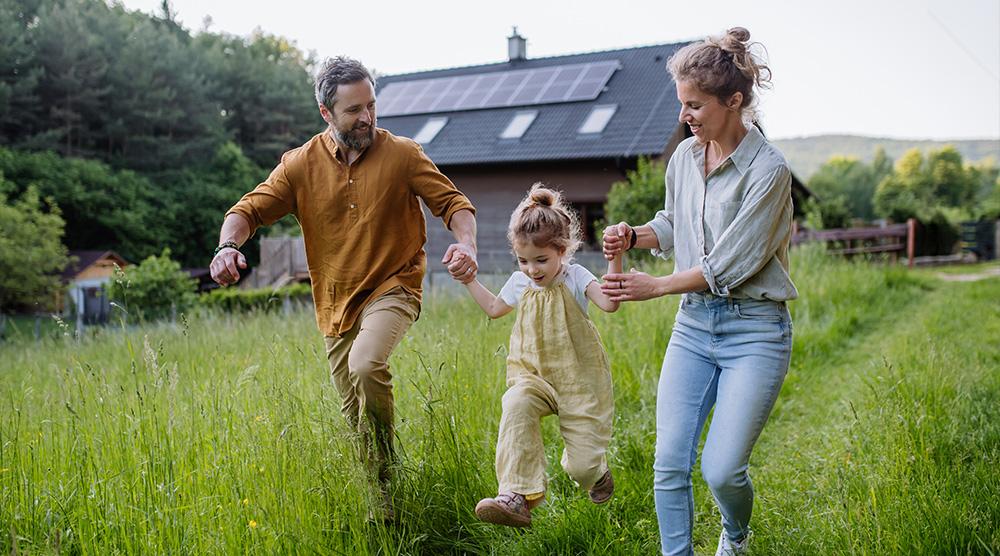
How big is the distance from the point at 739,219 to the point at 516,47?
2934 cm

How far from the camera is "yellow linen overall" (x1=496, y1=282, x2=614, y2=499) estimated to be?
3.40 metres

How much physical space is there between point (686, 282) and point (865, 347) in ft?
22.6

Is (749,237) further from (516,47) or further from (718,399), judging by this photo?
(516,47)

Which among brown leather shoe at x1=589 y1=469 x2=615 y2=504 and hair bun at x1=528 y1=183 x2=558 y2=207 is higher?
hair bun at x1=528 y1=183 x2=558 y2=207

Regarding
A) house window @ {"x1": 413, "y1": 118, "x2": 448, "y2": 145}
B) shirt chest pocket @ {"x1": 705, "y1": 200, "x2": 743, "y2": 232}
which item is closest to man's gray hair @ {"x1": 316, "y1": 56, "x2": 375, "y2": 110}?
shirt chest pocket @ {"x1": 705, "y1": 200, "x2": 743, "y2": 232}

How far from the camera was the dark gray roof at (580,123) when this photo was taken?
24891mm

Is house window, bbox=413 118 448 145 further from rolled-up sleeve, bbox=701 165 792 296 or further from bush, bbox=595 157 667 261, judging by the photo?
rolled-up sleeve, bbox=701 165 792 296

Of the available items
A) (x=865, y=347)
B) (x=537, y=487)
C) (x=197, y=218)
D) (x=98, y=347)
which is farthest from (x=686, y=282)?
(x=197, y=218)

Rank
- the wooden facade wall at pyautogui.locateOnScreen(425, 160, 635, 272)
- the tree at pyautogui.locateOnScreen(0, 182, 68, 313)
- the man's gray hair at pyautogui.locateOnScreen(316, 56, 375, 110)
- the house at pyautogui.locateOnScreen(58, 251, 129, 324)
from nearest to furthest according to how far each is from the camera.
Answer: the man's gray hair at pyautogui.locateOnScreen(316, 56, 375, 110), the wooden facade wall at pyautogui.locateOnScreen(425, 160, 635, 272), the house at pyautogui.locateOnScreen(58, 251, 129, 324), the tree at pyautogui.locateOnScreen(0, 182, 68, 313)

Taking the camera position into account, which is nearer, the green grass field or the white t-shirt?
the green grass field

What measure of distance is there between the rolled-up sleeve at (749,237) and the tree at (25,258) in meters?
30.5

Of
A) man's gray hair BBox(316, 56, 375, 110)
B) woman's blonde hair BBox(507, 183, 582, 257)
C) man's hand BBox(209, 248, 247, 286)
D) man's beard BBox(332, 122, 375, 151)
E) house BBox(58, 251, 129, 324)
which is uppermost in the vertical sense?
man's gray hair BBox(316, 56, 375, 110)

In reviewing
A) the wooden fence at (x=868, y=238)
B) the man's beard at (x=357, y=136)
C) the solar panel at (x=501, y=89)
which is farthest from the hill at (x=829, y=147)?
the man's beard at (x=357, y=136)

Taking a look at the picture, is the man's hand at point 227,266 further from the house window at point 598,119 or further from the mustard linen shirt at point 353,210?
the house window at point 598,119
